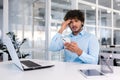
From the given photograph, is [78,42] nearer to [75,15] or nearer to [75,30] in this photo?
[75,30]

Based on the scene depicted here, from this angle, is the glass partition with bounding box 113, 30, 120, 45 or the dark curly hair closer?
the dark curly hair

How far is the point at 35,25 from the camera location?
475 cm

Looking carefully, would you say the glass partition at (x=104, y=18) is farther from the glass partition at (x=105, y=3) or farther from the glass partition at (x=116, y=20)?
the glass partition at (x=116, y=20)

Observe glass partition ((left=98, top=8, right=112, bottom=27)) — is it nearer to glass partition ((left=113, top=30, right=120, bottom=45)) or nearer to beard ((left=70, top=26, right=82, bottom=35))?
glass partition ((left=113, top=30, right=120, bottom=45))

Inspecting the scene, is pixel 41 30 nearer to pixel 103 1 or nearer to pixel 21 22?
pixel 21 22

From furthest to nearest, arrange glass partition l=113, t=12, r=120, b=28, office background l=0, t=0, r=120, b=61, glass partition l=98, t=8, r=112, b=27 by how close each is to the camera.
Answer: glass partition l=113, t=12, r=120, b=28, glass partition l=98, t=8, r=112, b=27, office background l=0, t=0, r=120, b=61

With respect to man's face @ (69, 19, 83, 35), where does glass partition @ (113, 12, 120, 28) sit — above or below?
above

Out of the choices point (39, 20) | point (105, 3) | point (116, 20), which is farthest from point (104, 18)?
point (39, 20)

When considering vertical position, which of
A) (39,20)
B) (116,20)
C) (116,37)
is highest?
(116,20)

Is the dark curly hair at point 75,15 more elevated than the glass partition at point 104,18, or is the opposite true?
the glass partition at point 104,18

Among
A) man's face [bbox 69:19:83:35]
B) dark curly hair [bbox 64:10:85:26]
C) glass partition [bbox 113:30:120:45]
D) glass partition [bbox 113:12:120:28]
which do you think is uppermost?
glass partition [bbox 113:12:120:28]

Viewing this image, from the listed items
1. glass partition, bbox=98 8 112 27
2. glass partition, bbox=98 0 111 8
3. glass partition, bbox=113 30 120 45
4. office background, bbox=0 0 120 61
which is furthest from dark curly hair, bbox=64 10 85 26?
glass partition, bbox=113 30 120 45

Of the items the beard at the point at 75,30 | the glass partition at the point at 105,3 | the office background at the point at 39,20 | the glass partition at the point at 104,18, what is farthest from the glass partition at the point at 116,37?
the beard at the point at 75,30

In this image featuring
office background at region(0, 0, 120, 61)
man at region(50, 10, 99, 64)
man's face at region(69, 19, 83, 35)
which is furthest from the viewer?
office background at region(0, 0, 120, 61)
